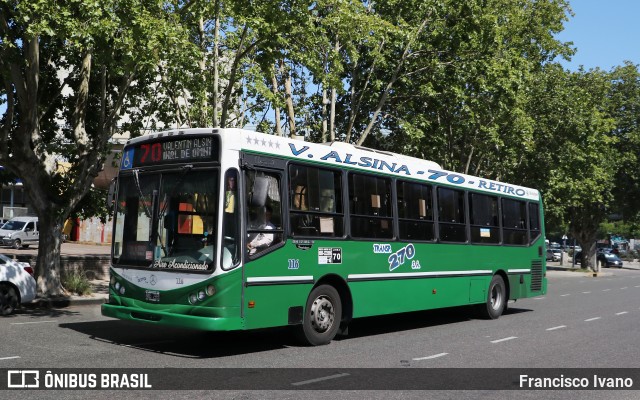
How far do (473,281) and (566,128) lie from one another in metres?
20.8

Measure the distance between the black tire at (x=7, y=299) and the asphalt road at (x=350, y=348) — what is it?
0.23 metres

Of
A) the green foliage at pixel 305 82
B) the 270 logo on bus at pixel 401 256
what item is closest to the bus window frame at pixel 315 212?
the 270 logo on bus at pixel 401 256

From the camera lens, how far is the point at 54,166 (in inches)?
711

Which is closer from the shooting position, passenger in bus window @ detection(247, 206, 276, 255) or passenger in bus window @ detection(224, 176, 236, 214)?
passenger in bus window @ detection(224, 176, 236, 214)

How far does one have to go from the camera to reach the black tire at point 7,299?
13.8m

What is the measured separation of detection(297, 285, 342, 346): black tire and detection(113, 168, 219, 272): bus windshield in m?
2.05

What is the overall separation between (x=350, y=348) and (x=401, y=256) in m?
2.45

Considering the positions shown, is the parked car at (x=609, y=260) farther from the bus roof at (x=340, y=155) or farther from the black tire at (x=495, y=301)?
the bus roof at (x=340, y=155)

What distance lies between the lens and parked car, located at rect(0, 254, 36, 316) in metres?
13.8

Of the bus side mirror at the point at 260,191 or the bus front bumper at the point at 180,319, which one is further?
the bus side mirror at the point at 260,191

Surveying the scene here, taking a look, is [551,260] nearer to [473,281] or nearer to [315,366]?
[473,281]

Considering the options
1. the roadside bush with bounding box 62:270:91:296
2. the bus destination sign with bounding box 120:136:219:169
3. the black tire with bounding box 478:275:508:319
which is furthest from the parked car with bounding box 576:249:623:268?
the bus destination sign with bounding box 120:136:219:169

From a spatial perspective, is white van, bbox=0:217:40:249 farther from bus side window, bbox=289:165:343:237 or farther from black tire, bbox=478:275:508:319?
bus side window, bbox=289:165:343:237

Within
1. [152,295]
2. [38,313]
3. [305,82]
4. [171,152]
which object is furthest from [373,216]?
[305,82]
